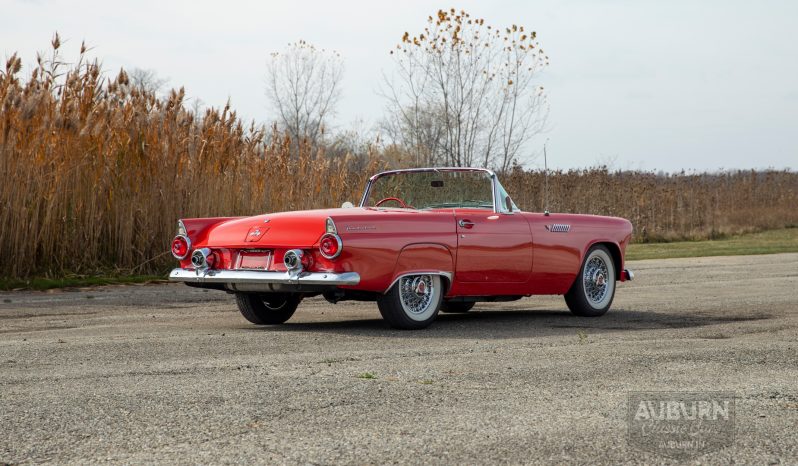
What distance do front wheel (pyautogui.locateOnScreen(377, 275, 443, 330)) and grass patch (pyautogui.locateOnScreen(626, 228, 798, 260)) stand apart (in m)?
12.4

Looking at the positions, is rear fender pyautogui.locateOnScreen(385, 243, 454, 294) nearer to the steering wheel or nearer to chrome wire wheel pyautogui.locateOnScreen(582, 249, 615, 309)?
the steering wheel

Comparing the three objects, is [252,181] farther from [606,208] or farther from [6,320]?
[606,208]

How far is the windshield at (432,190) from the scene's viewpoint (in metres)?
9.53

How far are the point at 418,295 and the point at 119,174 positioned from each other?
22.1 ft

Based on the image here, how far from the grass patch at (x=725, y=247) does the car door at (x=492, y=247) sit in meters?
11.4

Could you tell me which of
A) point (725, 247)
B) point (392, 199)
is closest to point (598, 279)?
point (392, 199)

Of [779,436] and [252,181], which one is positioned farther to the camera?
[252,181]

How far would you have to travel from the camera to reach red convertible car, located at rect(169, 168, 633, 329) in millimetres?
8047

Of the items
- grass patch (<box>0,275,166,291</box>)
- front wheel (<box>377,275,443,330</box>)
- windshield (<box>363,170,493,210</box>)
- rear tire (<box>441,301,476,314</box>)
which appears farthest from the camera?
grass patch (<box>0,275,166,291</box>)

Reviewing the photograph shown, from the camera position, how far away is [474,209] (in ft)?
30.8

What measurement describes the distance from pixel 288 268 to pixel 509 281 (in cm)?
221

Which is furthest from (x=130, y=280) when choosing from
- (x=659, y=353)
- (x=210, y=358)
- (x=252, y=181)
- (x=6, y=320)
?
(x=659, y=353)

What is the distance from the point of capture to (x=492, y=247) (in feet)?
29.8

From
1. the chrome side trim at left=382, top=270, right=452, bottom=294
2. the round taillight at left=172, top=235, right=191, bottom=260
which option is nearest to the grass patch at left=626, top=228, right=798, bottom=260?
the chrome side trim at left=382, top=270, right=452, bottom=294
